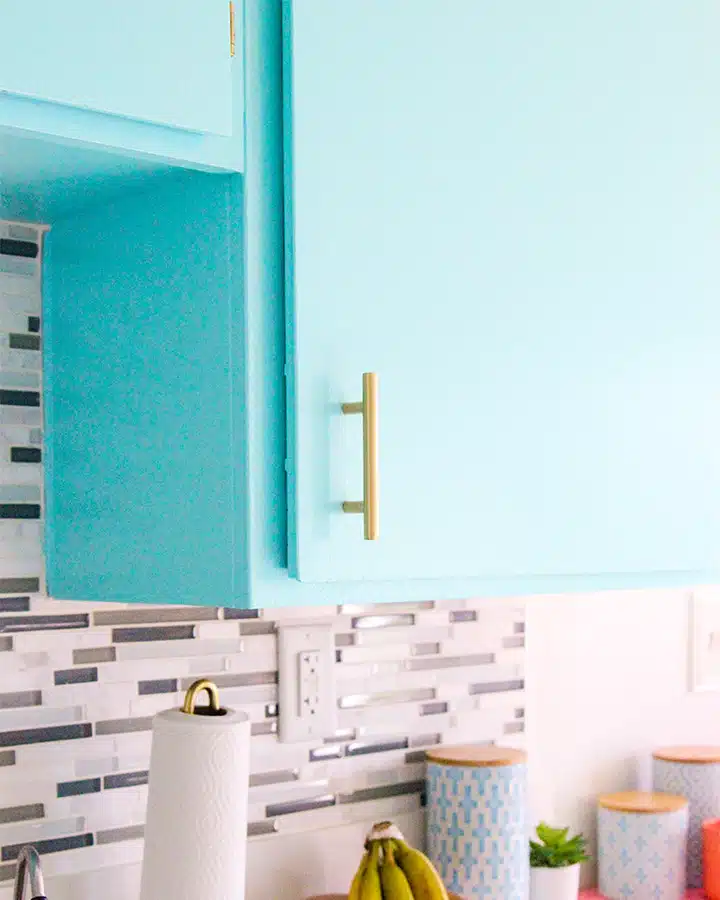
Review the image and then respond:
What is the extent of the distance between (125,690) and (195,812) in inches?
8.0

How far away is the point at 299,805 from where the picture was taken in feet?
4.97

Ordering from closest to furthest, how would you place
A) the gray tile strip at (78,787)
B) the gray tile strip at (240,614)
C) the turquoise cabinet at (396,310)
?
the turquoise cabinet at (396,310) < the gray tile strip at (78,787) < the gray tile strip at (240,614)

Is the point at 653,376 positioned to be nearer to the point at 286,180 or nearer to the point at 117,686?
the point at 286,180

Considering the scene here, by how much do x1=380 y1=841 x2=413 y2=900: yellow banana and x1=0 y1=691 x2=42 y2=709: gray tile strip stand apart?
1.26 feet

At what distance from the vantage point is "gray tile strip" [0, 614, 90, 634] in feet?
4.18

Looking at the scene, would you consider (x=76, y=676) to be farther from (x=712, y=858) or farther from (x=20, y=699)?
(x=712, y=858)

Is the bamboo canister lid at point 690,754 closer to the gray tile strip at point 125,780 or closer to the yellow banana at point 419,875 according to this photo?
the yellow banana at point 419,875

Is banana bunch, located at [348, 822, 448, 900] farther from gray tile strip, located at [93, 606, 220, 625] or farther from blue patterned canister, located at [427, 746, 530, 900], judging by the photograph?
gray tile strip, located at [93, 606, 220, 625]

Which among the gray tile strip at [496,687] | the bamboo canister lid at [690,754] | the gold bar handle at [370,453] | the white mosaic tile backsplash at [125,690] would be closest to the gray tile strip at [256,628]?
the white mosaic tile backsplash at [125,690]

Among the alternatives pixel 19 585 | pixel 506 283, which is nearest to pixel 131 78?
pixel 506 283

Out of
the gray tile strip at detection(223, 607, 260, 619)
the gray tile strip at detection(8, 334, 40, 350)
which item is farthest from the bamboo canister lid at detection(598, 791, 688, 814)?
the gray tile strip at detection(8, 334, 40, 350)

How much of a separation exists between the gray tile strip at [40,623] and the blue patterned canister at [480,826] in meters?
0.50

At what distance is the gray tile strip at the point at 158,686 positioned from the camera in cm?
137

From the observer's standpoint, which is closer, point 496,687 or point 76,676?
point 76,676
